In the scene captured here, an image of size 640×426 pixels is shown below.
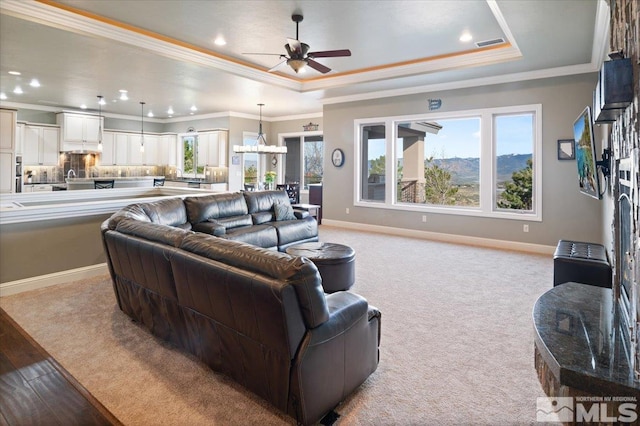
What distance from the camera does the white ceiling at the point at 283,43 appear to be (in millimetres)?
3947

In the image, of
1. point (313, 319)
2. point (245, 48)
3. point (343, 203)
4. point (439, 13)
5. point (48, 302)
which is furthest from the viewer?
point (343, 203)

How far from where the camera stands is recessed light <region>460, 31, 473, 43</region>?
470 cm

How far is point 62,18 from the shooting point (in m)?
4.12

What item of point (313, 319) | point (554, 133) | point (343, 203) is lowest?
point (313, 319)

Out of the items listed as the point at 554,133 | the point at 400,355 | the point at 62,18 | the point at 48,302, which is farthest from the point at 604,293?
the point at 62,18

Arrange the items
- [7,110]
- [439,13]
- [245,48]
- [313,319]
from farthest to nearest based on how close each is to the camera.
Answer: [7,110]
[245,48]
[439,13]
[313,319]

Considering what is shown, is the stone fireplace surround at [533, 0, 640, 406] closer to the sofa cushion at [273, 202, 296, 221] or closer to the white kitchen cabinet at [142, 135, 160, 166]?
the sofa cushion at [273, 202, 296, 221]

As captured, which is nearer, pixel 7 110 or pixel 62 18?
pixel 62 18

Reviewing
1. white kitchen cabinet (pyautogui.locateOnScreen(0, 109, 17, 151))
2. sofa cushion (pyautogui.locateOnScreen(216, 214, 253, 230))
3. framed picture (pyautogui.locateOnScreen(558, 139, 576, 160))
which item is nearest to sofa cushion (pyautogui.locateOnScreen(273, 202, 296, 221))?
sofa cushion (pyautogui.locateOnScreen(216, 214, 253, 230))

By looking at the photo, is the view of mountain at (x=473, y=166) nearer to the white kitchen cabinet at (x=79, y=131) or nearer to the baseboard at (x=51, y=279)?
the baseboard at (x=51, y=279)

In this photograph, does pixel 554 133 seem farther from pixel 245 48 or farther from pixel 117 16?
pixel 117 16

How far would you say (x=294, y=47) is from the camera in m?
4.09

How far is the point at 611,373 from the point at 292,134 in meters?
9.94

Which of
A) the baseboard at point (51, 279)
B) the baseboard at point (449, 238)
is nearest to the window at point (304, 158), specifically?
the baseboard at point (449, 238)
